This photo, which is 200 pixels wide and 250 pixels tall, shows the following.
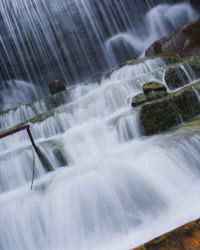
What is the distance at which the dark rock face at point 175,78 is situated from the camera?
7406 mm

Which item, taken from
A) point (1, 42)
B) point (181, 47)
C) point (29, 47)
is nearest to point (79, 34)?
point (29, 47)

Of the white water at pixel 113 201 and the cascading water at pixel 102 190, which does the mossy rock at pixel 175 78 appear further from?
the white water at pixel 113 201

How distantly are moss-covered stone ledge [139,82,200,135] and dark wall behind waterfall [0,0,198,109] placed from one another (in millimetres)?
13443

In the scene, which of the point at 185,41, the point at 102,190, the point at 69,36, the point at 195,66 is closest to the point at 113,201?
the point at 102,190

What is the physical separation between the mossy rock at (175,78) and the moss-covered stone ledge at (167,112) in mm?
1784

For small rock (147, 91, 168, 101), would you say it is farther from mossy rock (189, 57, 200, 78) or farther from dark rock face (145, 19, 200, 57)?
dark rock face (145, 19, 200, 57)

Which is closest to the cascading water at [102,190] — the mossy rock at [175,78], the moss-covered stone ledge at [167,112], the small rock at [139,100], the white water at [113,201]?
the white water at [113,201]

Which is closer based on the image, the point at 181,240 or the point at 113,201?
the point at 181,240

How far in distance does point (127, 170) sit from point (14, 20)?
57.4ft

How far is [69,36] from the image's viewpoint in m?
18.7

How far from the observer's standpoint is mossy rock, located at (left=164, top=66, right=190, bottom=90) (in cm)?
740

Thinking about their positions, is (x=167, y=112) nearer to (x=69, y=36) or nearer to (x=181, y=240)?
(x=181, y=240)

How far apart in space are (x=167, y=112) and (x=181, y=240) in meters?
4.37

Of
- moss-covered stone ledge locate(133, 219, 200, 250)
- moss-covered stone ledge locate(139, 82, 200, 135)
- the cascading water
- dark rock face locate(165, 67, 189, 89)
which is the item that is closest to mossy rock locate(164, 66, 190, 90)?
dark rock face locate(165, 67, 189, 89)
